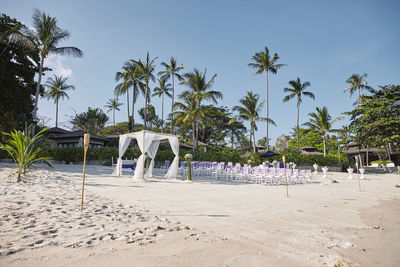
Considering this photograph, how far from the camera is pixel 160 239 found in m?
2.97

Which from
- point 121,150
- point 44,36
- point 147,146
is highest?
point 44,36

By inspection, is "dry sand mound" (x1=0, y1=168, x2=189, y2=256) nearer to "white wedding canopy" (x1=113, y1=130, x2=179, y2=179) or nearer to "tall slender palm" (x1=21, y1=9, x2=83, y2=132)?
"white wedding canopy" (x1=113, y1=130, x2=179, y2=179)

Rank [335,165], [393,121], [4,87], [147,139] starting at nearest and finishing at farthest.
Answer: [147,139], [4,87], [393,121], [335,165]

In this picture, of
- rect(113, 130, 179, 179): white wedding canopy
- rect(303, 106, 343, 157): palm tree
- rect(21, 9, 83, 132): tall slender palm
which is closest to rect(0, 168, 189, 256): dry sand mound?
rect(113, 130, 179, 179): white wedding canopy

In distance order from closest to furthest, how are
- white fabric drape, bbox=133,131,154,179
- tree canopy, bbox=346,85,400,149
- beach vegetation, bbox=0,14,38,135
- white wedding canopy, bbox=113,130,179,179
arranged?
1. white fabric drape, bbox=133,131,154,179
2. white wedding canopy, bbox=113,130,179,179
3. beach vegetation, bbox=0,14,38,135
4. tree canopy, bbox=346,85,400,149

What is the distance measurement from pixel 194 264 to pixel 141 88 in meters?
27.4

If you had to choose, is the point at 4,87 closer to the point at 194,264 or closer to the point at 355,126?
the point at 194,264

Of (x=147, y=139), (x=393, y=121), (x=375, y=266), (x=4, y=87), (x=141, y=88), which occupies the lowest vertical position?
(x=375, y=266)

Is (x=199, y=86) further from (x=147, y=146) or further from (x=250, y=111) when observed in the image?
(x=147, y=146)

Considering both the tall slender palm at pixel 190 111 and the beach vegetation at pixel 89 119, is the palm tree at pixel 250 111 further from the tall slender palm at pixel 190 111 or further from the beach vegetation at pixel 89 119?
the beach vegetation at pixel 89 119

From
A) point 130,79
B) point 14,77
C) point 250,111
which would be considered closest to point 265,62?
point 250,111

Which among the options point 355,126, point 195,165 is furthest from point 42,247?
point 355,126

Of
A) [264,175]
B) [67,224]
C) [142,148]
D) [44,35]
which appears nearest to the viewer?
[67,224]

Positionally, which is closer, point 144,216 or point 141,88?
point 144,216
